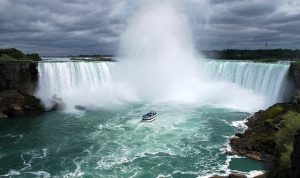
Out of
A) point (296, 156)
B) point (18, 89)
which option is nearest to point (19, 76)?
point (18, 89)

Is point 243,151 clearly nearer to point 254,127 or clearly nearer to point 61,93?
point 254,127

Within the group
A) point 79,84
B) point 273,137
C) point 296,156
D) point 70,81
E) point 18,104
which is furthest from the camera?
point 79,84

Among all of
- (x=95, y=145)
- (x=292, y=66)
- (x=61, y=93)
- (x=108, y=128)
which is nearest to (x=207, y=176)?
(x=95, y=145)

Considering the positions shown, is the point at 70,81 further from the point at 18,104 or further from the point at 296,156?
the point at 296,156

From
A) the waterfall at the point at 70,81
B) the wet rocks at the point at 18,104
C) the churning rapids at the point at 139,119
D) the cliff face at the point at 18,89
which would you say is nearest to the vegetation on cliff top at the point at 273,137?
the churning rapids at the point at 139,119

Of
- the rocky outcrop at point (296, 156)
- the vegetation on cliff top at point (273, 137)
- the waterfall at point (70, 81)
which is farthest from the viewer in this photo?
the waterfall at point (70, 81)

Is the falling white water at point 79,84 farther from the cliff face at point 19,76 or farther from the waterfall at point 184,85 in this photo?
the cliff face at point 19,76
